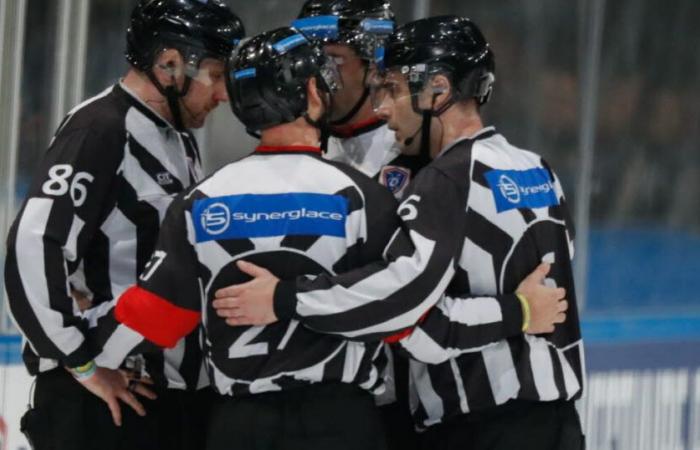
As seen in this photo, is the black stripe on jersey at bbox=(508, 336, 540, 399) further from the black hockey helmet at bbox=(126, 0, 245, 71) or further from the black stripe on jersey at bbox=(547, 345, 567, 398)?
the black hockey helmet at bbox=(126, 0, 245, 71)

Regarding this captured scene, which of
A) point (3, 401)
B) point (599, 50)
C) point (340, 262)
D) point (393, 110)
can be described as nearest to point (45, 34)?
point (3, 401)

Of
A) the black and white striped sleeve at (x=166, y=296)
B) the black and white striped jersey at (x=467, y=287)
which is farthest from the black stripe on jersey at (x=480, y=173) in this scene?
the black and white striped sleeve at (x=166, y=296)

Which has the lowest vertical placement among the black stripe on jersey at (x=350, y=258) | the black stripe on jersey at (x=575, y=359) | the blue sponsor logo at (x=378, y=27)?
the black stripe on jersey at (x=575, y=359)

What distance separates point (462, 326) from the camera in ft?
7.45

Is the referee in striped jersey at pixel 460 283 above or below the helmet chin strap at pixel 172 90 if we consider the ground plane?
below

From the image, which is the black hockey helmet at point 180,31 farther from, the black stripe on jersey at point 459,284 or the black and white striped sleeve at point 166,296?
the black stripe on jersey at point 459,284

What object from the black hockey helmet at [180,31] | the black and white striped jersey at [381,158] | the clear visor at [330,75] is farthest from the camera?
the black and white striped jersey at [381,158]

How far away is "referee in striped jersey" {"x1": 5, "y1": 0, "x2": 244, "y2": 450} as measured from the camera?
2365 mm

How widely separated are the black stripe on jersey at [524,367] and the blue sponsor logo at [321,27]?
794 millimetres

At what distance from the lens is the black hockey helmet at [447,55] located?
2.37 metres

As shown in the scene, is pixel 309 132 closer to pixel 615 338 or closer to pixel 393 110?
pixel 393 110

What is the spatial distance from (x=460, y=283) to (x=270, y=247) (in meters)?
0.36

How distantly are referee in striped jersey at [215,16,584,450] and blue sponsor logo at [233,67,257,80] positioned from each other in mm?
318

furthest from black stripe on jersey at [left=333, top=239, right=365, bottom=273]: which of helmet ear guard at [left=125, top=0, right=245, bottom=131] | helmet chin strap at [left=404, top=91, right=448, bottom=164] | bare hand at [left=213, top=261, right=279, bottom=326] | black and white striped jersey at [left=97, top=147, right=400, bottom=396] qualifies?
helmet ear guard at [left=125, top=0, right=245, bottom=131]
